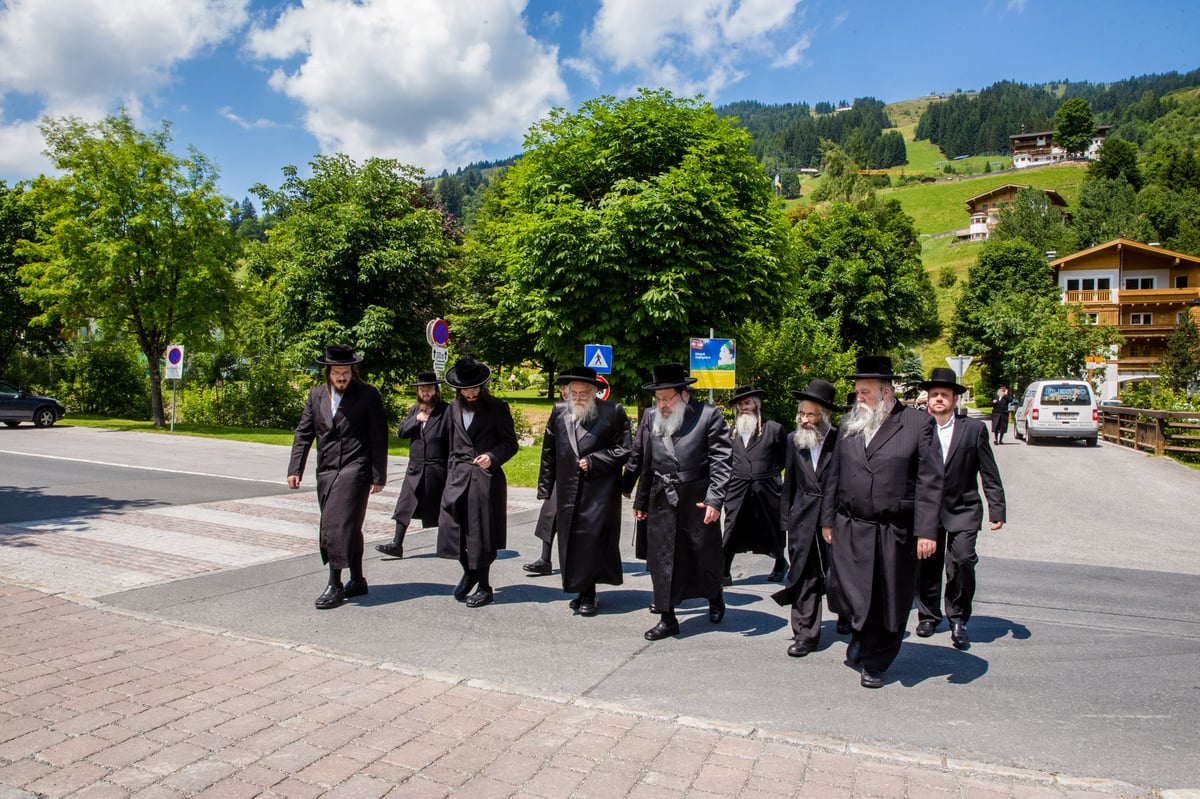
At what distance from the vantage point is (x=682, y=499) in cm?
599

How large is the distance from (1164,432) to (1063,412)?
385 cm

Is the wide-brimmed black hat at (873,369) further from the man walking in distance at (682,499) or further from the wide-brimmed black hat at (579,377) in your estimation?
the wide-brimmed black hat at (579,377)

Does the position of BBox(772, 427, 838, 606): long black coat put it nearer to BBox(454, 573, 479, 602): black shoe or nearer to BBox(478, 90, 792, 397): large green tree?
BBox(454, 573, 479, 602): black shoe

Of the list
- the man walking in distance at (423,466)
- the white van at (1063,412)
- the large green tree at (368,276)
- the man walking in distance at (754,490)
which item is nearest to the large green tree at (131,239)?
the large green tree at (368,276)

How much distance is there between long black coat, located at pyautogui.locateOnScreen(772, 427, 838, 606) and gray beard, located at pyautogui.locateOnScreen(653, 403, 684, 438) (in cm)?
87

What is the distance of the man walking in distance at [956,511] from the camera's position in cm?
598

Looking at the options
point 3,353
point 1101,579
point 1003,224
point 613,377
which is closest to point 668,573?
point 1101,579

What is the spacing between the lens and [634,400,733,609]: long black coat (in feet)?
19.5

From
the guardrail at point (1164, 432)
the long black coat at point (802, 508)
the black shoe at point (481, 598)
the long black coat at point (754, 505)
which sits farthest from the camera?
the guardrail at point (1164, 432)

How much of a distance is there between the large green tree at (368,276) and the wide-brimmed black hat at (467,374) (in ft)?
64.4

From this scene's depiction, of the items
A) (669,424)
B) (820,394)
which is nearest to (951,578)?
(820,394)

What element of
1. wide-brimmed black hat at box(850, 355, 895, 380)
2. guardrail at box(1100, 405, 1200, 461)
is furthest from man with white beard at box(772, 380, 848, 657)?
guardrail at box(1100, 405, 1200, 461)

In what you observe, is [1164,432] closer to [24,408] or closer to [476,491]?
[476,491]

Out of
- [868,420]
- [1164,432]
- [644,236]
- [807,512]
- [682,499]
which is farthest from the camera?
[1164,432]
